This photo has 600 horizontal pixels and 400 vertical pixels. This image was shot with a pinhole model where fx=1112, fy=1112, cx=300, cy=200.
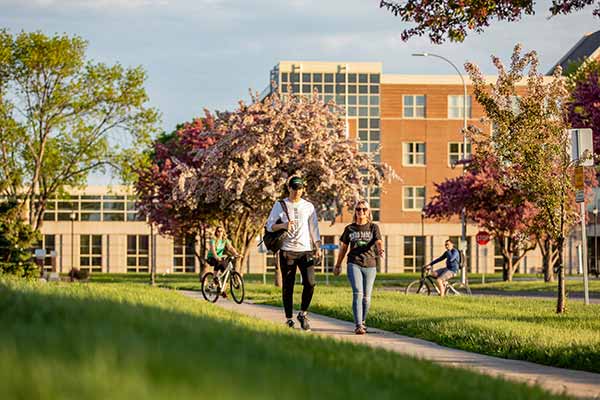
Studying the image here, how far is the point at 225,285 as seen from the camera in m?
25.3

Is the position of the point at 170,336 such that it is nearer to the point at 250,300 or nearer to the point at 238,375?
the point at 238,375

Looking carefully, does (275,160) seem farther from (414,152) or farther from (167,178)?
(414,152)

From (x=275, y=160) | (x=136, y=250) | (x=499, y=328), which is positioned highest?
(x=275, y=160)

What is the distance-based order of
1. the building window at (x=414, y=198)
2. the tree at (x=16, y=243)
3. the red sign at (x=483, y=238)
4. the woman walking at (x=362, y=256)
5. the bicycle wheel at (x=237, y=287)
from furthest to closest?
the building window at (x=414, y=198) → the red sign at (x=483, y=238) → the tree at (x=16, y=243) → the bicycle wheel at (x=237, y=287) → the woman walking at (x=362, y=256)

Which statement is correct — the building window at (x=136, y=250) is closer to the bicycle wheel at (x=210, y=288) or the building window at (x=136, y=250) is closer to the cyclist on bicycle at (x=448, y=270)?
the cyclist on bicycle at (x=448, y=270)

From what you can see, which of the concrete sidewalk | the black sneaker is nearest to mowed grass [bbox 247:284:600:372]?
the concrete sidewalk

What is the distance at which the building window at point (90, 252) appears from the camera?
8944 centimetres

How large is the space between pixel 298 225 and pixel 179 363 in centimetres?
1005

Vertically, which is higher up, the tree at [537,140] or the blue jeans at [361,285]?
the tree at [537,140]

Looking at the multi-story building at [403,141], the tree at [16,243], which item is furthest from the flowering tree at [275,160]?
the multi-story building at [403,141]

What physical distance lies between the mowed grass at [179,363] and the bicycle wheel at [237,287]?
626 inches

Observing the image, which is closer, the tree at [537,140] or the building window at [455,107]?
the tree at [537,140]

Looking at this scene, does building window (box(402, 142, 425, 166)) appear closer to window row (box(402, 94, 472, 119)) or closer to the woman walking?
window row (box(402, 94, 472, 119))

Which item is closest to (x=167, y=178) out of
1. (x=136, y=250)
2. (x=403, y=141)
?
(x=403, y=141)
